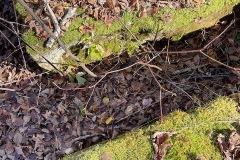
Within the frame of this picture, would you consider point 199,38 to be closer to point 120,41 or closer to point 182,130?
point 120,41

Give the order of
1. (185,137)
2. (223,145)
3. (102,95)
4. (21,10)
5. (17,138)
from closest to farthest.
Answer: (223,145)
(185,137)
(17,138)
(21,10)
(102,95)

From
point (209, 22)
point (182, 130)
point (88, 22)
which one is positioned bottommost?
point (182, 130)

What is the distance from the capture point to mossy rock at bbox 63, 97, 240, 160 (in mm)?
4117

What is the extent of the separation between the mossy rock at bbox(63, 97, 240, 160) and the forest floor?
0.66 m

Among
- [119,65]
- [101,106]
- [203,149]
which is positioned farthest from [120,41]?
[203,149]

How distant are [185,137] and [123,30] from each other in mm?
1723

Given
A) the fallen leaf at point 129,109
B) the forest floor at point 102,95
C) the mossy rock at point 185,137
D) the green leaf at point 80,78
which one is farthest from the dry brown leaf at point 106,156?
the green leaf at point 80,78

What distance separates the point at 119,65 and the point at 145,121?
97 centimetres

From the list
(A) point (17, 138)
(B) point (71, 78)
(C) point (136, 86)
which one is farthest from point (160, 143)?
(A) point (17, 138)

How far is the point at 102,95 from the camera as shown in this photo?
17.5 feet

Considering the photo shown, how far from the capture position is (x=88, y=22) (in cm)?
498

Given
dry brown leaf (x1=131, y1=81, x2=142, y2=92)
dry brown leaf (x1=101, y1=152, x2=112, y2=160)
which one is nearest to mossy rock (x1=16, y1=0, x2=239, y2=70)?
dry brown leaf (x1=131, y1=81, x2=142, y2=92)

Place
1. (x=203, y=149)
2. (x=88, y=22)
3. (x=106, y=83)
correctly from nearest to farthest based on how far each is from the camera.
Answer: (x=203, y=149)
(x=88, y=22)
(x=106, y=83)

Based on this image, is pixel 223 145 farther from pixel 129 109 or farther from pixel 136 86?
pixel 136 86
